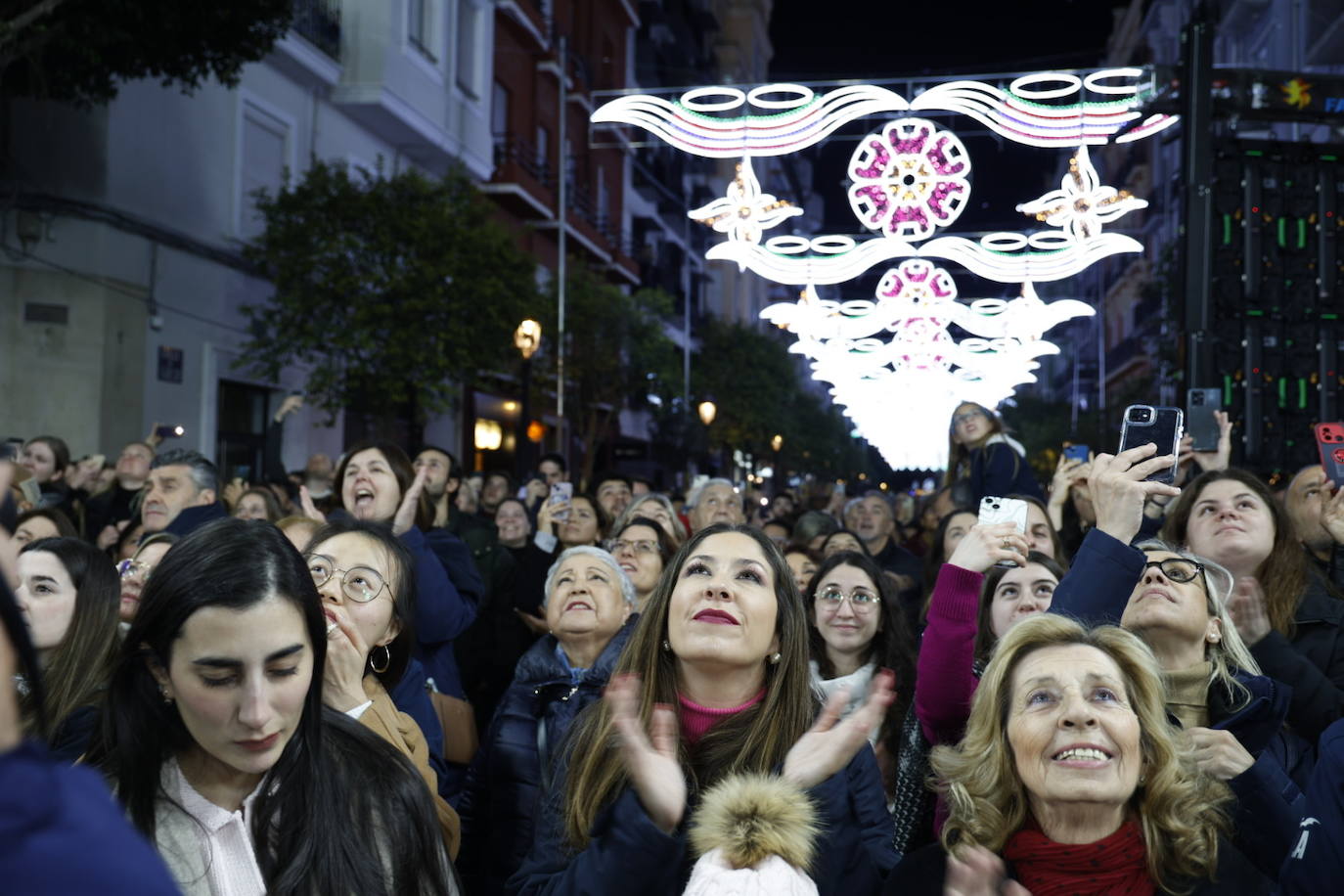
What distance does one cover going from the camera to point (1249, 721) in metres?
3.70

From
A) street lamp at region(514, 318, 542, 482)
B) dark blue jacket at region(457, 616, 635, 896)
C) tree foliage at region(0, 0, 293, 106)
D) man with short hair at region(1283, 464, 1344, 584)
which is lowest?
dark blue jacket at region(457, 616, 635, 896)

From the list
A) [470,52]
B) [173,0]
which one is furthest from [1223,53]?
[173,0]

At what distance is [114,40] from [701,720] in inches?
458

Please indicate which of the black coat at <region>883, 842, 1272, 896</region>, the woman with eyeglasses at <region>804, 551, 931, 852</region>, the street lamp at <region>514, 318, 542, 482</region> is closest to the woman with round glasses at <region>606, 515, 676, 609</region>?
the woman with eyeglasses at <region>804, 551, 931, 852</region>

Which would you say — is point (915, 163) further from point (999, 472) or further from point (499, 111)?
point (499, 111)

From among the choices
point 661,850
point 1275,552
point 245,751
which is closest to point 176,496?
point 245,751

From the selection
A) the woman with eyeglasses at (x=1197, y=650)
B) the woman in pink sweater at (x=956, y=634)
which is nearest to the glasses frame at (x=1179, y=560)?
the woman with eyeglasses at (x=1197, y=650)

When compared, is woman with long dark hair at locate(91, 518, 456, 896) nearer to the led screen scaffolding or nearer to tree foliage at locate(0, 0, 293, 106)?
the led screen scaffolding

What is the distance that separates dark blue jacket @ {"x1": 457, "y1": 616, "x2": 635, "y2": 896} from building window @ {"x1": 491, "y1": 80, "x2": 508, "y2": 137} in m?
27.7

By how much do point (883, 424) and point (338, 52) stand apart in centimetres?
1157

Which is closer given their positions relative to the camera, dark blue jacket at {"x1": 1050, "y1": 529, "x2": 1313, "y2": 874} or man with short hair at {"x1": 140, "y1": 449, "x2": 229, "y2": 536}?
dark blue jacket at {"x1": 1050, "y1": 529, "x2": 1313, "y2": 874}

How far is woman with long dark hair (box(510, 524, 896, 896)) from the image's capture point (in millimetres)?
2703

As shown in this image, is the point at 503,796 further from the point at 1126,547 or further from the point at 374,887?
the point at 1126,547

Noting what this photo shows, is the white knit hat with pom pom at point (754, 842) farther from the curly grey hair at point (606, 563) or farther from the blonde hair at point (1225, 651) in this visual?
the curly grey hair at point (606, 563)
